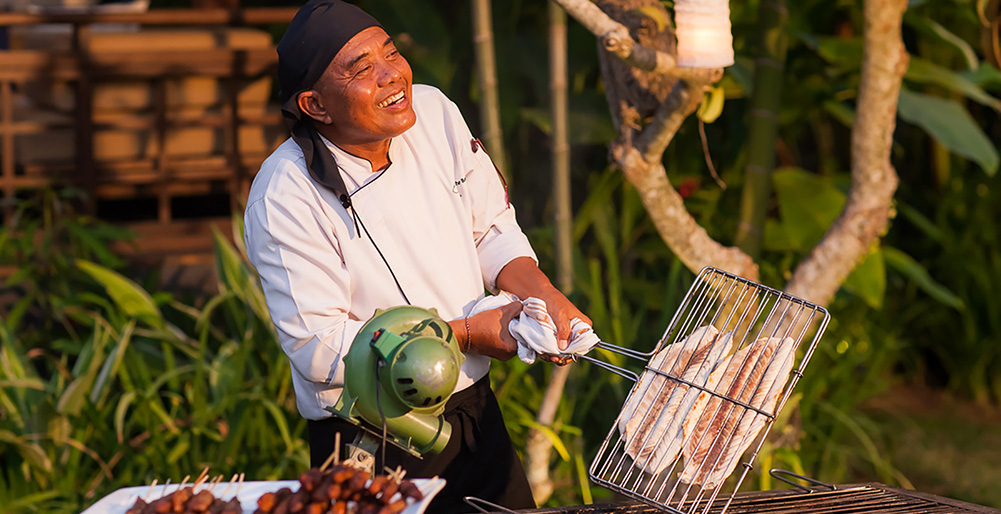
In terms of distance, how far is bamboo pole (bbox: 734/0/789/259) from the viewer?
303 cm

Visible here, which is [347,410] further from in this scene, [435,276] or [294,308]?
[435,276]

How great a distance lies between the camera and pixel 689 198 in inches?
159

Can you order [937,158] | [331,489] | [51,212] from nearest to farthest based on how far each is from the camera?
[331,489] → [51,212] → [937,158]

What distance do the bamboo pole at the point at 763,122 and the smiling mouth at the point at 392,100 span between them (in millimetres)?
1639

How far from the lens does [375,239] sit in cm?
177

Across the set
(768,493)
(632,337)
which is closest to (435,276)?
(768,493)

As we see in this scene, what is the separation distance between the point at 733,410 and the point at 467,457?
60 cm

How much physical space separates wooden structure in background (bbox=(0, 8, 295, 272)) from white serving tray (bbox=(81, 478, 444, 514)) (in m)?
2.50

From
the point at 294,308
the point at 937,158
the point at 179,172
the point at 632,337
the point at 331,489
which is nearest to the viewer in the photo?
the point at 331,489

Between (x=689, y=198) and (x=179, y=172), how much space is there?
2132mm

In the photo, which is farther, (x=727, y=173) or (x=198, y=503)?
(x=727, y=173)

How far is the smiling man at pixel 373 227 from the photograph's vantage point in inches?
66.4

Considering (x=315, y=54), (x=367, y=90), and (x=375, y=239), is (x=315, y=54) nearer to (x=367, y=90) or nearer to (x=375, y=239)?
(x=367, y=90)

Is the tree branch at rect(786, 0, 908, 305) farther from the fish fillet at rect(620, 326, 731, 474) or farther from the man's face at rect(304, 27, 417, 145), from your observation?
the man's face at rect(304, 27, 417, 145)
